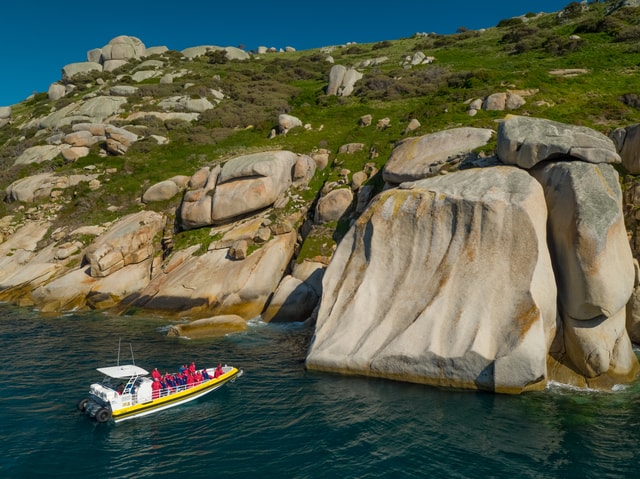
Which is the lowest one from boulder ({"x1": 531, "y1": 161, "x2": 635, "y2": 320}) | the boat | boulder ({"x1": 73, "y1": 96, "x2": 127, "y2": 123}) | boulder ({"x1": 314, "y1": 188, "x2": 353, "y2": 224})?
the boat

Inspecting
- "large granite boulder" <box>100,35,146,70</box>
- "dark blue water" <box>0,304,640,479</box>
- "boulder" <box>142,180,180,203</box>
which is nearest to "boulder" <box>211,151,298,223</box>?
"boulder" <box>142,180,180,203</box>

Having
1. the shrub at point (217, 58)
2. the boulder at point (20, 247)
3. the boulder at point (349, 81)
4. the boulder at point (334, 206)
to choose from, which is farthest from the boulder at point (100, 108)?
the boulder at point (334, 206)

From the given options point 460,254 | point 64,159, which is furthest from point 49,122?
point 460,254

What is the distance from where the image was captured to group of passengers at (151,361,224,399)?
2248 cm

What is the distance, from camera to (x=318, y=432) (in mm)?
18391

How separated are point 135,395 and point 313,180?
31916 mm

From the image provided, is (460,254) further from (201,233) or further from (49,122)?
(49,122)

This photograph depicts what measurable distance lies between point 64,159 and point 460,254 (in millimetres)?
62816

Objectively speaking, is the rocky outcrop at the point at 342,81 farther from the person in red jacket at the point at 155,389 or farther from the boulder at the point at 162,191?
the person in red jacket at the point at 155,389

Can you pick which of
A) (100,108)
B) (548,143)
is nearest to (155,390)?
(548,143)

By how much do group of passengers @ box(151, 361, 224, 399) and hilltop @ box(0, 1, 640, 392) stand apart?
6471 millimetres

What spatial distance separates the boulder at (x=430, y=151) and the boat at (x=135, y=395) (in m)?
21.4

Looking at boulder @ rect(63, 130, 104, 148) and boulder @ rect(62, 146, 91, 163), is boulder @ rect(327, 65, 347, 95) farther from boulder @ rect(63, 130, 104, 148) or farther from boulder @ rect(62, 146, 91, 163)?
boulder @ rect(62, 146, 91, 163)

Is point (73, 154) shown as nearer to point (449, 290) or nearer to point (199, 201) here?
point (199, 201)
